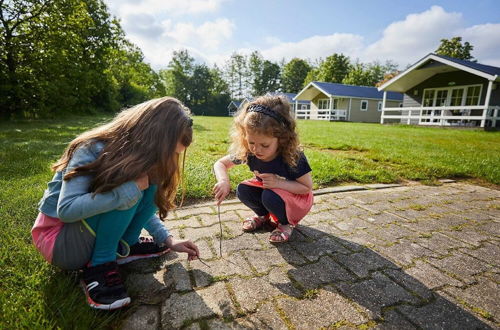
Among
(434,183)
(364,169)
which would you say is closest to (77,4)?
(364,169)

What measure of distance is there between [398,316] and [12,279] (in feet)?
6.77

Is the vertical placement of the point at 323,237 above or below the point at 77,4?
below

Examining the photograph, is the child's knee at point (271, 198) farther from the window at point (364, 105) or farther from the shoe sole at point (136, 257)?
the window at point (364, 105)

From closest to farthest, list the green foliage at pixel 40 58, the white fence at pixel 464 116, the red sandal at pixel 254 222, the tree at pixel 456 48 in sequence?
the red sandal at pixel 254 222 → the green foliage at pixel 40 58 → the white fence at pixel 464 116 → the tree at pixel 456 48

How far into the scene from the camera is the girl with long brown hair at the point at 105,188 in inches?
51.7

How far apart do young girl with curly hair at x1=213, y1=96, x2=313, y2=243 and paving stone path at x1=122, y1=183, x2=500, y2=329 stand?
27 cm

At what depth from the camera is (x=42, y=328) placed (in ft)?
3.84

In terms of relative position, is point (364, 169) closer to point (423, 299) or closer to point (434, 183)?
point (434, 183)

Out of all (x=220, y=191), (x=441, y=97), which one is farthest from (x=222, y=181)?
(x=441, y=97)

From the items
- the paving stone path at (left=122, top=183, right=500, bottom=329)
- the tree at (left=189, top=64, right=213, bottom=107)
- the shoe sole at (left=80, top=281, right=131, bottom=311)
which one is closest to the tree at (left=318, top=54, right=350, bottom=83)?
the tree at (left=189, top=64, right=213, bottom=107)

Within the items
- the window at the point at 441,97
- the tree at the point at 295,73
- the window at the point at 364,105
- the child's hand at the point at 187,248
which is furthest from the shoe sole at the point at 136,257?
the tree at the point at 295,73

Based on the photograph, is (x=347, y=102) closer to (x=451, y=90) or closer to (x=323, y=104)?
(x=323, y=104)

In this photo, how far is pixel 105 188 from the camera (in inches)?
51.3

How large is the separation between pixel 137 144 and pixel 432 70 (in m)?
20.4
